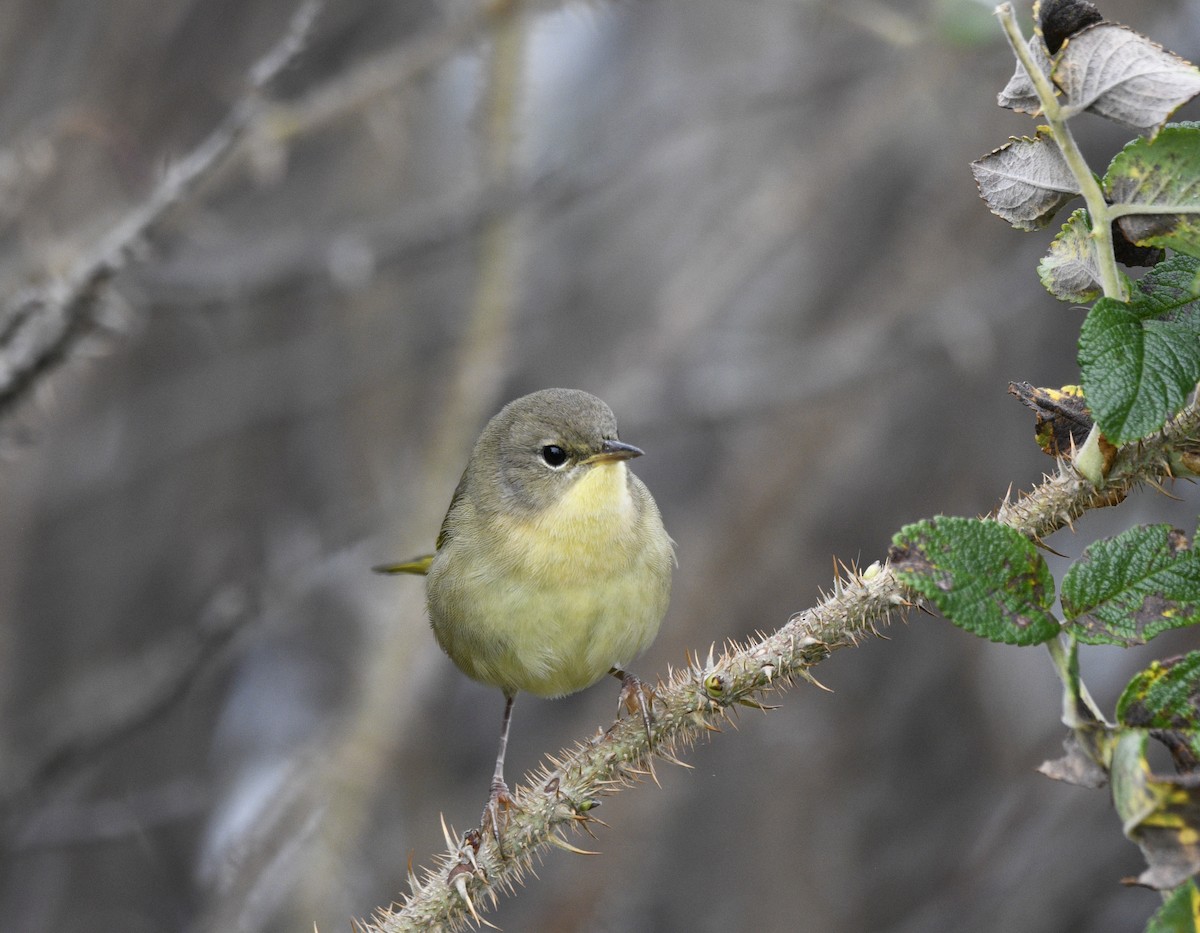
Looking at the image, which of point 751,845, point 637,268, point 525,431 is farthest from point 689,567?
point 637,268

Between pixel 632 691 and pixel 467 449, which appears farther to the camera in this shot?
pixel 467 449

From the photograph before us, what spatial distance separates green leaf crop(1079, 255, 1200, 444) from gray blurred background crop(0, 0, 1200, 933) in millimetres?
2890

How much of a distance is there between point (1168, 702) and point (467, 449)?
352 centimetres

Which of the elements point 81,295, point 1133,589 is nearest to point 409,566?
point 81,295

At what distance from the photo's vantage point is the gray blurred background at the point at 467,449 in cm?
466

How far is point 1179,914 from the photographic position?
1259 mm

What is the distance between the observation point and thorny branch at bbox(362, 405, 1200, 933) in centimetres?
168

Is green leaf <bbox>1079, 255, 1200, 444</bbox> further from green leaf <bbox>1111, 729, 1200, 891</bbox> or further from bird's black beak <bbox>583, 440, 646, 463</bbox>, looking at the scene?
bird's black beak <bbox>583, 440, 646, 463</bbox>

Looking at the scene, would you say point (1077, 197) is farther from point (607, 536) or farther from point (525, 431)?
point (525, 431)

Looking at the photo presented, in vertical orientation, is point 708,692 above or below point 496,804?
above

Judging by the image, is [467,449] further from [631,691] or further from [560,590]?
[631,691]

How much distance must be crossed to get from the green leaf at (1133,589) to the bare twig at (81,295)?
2480mm

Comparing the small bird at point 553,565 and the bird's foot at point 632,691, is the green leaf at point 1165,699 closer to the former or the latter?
the bird's foot at point 632,691

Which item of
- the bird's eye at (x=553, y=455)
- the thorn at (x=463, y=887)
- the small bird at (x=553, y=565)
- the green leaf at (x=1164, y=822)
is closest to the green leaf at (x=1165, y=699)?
the green leaf at (x=1164, y=822)
